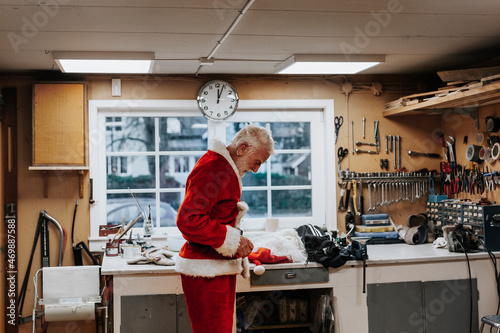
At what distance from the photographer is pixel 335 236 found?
454cm

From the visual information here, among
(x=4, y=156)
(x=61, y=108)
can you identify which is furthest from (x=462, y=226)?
(x=4, y=156)

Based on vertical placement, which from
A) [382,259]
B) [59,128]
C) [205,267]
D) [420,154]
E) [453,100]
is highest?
[453,100]

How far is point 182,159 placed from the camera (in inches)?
194

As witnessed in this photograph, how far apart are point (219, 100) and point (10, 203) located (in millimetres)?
1997

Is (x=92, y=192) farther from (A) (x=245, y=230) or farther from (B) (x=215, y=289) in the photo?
(B) (x=215, y=289)

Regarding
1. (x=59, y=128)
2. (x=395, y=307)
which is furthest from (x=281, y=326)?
(x=59, y=128)

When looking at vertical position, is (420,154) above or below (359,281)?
above

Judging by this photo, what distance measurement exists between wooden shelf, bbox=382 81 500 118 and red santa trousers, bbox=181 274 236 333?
2.18m

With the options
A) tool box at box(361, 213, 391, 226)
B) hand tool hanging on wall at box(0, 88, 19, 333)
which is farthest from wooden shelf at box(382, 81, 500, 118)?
hand tool hanging on wall at box(0, 88, 19, 333)

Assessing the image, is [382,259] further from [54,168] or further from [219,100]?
[54,168]

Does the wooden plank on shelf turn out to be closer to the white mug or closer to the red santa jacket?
the white mug

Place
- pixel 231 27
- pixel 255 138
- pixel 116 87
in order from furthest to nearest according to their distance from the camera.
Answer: pixel 116 87 → pixel 231 27 → pixel 255 138

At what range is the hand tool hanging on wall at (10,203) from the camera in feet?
14.9

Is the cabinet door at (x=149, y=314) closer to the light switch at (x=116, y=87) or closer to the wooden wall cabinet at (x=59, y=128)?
the wooden wall cabinet at (x=59, y=128)
